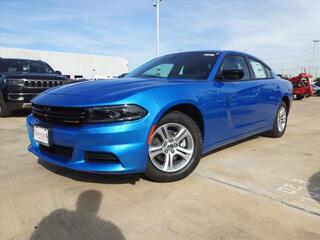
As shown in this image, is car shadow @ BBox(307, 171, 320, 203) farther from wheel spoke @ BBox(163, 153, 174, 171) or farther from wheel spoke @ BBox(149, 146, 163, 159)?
wheel spoke @ BBox(149, 146, 163, 159)

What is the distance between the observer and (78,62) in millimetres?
38781

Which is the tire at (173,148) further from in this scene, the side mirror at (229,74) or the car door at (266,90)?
the car door at (266,90)

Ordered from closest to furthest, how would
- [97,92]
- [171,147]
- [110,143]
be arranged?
1. [110,143]
2. [97,92]
3. [171,147]

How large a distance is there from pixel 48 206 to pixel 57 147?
577 millimetres

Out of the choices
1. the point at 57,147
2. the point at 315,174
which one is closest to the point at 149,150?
the point at 57,147

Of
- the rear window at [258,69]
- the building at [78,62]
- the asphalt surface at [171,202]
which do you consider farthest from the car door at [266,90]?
the building at [78,62]

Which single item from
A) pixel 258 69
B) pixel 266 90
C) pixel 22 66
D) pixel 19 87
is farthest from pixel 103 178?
pixel 22 66

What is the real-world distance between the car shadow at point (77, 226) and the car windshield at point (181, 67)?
6.54 feet

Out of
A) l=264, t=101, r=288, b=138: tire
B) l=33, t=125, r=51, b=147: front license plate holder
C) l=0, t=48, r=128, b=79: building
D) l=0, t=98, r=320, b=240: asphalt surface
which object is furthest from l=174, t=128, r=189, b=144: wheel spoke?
l=0, t=48, r=128, b=79: building

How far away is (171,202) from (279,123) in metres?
3.52

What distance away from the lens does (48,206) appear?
283 centimetres

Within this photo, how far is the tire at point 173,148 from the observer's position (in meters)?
3.20

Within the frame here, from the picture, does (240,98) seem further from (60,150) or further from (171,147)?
(60,150)

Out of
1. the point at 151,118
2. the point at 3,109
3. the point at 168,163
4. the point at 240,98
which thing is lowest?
the point at 168,163
